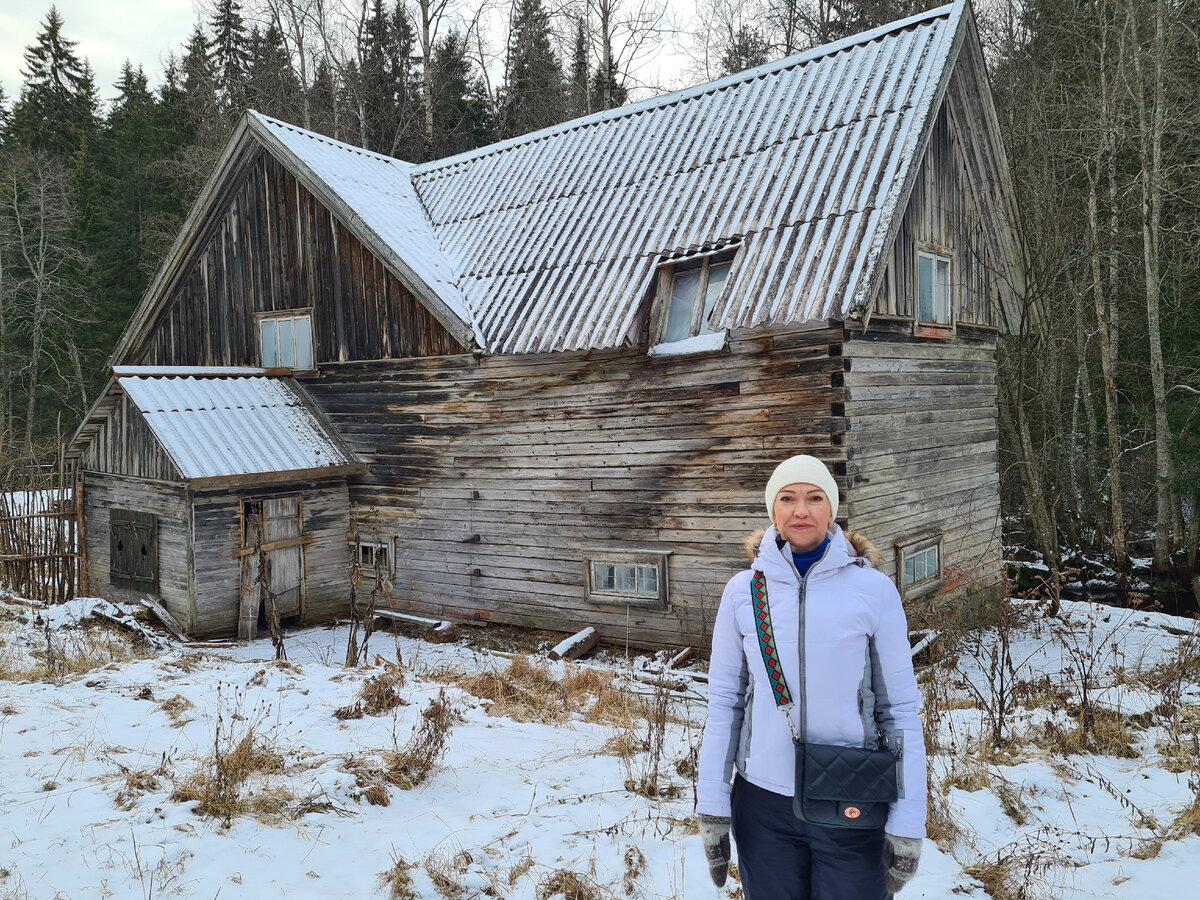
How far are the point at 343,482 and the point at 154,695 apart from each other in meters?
6.35

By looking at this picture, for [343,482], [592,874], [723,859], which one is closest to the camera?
[723,859]

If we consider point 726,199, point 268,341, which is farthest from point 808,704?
point 268,341

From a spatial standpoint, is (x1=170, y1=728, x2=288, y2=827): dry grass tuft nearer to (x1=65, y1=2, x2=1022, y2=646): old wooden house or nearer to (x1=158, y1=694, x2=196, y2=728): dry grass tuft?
(x1=158, y1=694, x2=196, y2=728): dry grass tuft

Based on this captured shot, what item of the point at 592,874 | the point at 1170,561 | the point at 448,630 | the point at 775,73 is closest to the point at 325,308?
the point at 448,630

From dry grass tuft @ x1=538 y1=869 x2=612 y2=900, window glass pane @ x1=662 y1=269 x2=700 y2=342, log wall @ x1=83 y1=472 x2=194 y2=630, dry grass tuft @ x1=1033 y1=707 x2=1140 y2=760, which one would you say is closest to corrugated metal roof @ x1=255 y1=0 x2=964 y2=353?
window glass pane @ x1=662 y1=269 x2=700 y2=342

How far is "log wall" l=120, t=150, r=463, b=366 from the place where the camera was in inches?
503

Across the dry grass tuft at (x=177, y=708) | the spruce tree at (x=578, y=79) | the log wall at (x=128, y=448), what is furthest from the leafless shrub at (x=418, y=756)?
the spruce tree at (x=578, y=79)

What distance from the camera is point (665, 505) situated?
1040cm

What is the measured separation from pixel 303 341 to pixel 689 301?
7343 mm

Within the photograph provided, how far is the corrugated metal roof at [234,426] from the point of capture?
38.6 ft

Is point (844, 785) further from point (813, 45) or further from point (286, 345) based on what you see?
point (813, 45)

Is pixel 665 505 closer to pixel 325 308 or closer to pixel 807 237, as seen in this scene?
pixel 807 237

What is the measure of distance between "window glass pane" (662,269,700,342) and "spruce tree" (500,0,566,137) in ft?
63.7

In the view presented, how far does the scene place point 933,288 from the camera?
443 inches
